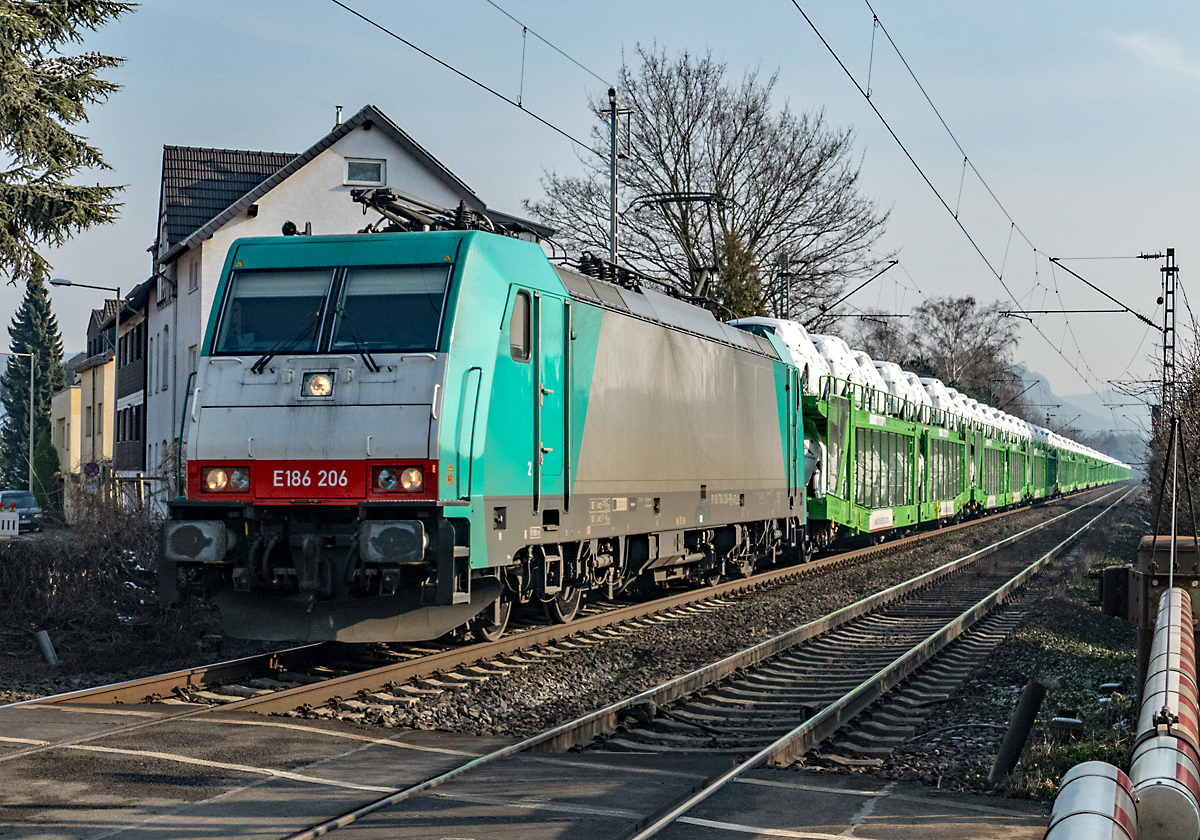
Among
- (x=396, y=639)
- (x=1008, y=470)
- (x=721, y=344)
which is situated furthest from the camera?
(x=1008, y=470)

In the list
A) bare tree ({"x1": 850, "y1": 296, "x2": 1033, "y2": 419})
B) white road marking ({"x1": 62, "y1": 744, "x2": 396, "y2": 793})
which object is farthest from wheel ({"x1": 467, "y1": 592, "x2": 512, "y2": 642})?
bare tree ({"x1": 850, "y1": 296, "x2": 1033, "y2": 419})

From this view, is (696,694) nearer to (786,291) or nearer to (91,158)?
(91,158)

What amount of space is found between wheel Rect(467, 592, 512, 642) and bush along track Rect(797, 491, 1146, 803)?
12.2 feet

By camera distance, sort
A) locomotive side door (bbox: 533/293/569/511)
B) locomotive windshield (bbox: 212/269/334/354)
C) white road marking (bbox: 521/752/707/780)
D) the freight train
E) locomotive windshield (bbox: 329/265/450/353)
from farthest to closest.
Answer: locomotive side door (bbox: 533/293/569/511)
locomotive windshield (bbox: 212/269/334/354)
locomotive windshield (bbox: 329/265/450/353)
the freight train
white road marking (bbox: 521/752/707/780)

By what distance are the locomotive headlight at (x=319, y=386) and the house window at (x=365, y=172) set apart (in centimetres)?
2468

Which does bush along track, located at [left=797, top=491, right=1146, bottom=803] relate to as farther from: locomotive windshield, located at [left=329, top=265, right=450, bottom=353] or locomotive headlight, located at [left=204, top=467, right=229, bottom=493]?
locomotive headlight, located at [left=204, top=467, right=229, bottom=493]

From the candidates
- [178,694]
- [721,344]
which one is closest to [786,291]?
[721,344]

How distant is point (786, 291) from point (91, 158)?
1918cm

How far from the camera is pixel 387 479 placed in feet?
28.7

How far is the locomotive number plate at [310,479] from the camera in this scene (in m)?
8.78

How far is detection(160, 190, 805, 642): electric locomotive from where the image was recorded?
8734mm

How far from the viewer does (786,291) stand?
31.9 meters

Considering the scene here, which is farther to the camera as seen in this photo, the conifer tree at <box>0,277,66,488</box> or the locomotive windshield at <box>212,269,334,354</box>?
the conifer tree at <box>0,277,66,488</box>

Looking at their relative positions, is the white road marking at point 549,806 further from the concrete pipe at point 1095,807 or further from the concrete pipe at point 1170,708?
the concrete pipe at point 1095,807
